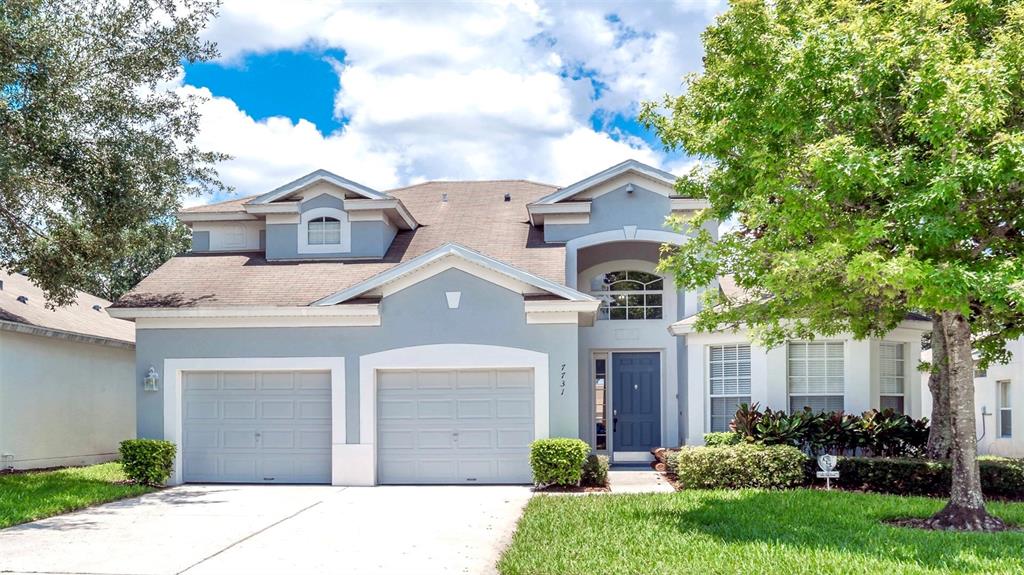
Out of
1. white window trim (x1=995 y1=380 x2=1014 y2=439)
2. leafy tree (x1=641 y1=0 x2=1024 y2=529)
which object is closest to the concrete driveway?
leafy tree (x1=641 y1=0 x2=1024 y2=529)

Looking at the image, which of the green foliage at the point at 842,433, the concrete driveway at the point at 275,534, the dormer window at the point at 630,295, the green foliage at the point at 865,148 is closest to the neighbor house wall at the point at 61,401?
the concrete driveway at the point at 275,534

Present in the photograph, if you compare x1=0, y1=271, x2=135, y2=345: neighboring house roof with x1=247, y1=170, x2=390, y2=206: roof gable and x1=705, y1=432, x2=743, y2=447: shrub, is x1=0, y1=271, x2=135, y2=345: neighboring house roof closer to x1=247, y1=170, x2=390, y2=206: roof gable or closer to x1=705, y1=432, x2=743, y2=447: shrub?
x1=247, y1=170, x2=390, y2=206: roof gable

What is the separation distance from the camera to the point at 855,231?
10383mm

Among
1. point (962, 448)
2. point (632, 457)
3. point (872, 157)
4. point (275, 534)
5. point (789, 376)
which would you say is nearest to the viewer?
point (872, 157)

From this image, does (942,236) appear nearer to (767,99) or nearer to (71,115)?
(767,99)

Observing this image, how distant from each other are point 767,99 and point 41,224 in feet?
45.0

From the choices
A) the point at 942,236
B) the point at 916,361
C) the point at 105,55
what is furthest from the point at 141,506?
the point at 916,361

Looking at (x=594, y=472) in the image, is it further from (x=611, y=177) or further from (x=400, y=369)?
(x=611, y=177)

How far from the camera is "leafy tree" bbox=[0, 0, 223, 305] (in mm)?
14617

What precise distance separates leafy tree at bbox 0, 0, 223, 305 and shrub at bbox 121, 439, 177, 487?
12.6 feet

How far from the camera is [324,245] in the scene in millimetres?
19641

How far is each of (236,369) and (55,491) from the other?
142 inches

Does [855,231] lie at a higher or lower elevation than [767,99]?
lower

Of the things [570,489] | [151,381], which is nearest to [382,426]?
[570,489]
